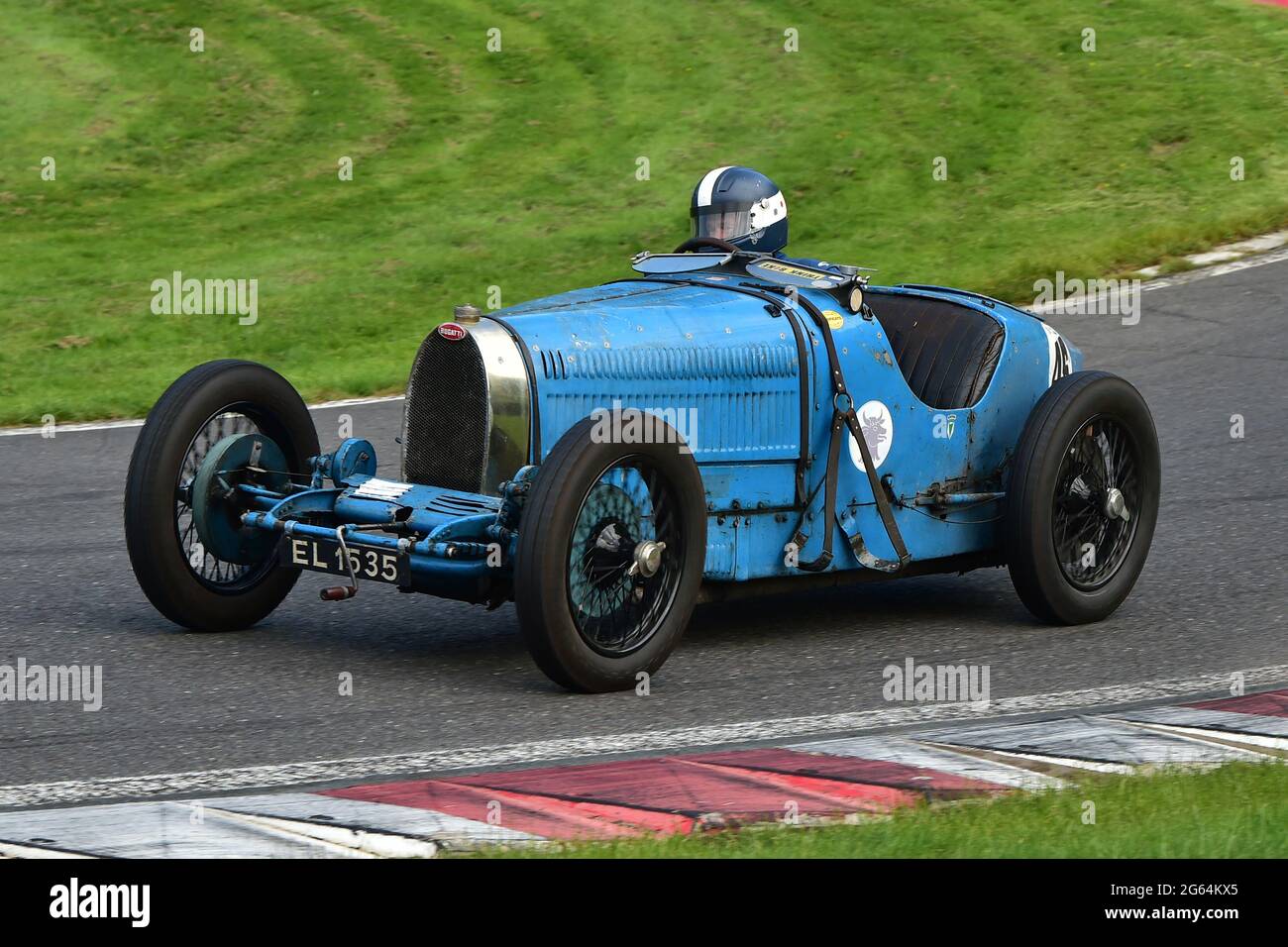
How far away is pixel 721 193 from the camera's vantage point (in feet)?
25.2

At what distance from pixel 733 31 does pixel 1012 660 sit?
576 inches

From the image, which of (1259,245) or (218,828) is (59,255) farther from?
(218,828)

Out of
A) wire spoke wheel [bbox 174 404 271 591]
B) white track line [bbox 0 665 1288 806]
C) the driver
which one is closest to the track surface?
white track line [bbox 0 665 1288 806]

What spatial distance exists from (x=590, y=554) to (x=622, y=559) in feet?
0.42

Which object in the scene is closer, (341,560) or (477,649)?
(341,560)

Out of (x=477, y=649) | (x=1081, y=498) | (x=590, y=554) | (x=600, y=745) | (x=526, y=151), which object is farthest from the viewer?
(x=526, y=151)

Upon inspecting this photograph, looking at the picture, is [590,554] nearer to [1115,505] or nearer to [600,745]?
[600,745]

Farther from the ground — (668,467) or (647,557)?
(668,467)

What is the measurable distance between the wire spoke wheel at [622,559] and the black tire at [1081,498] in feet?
5.05

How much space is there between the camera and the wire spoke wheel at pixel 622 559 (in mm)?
6207

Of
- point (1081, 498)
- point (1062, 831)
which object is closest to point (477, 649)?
point (1081, 498)

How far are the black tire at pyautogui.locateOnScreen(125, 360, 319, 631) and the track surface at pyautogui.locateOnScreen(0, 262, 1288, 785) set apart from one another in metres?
0.13

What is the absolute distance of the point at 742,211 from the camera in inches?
301
